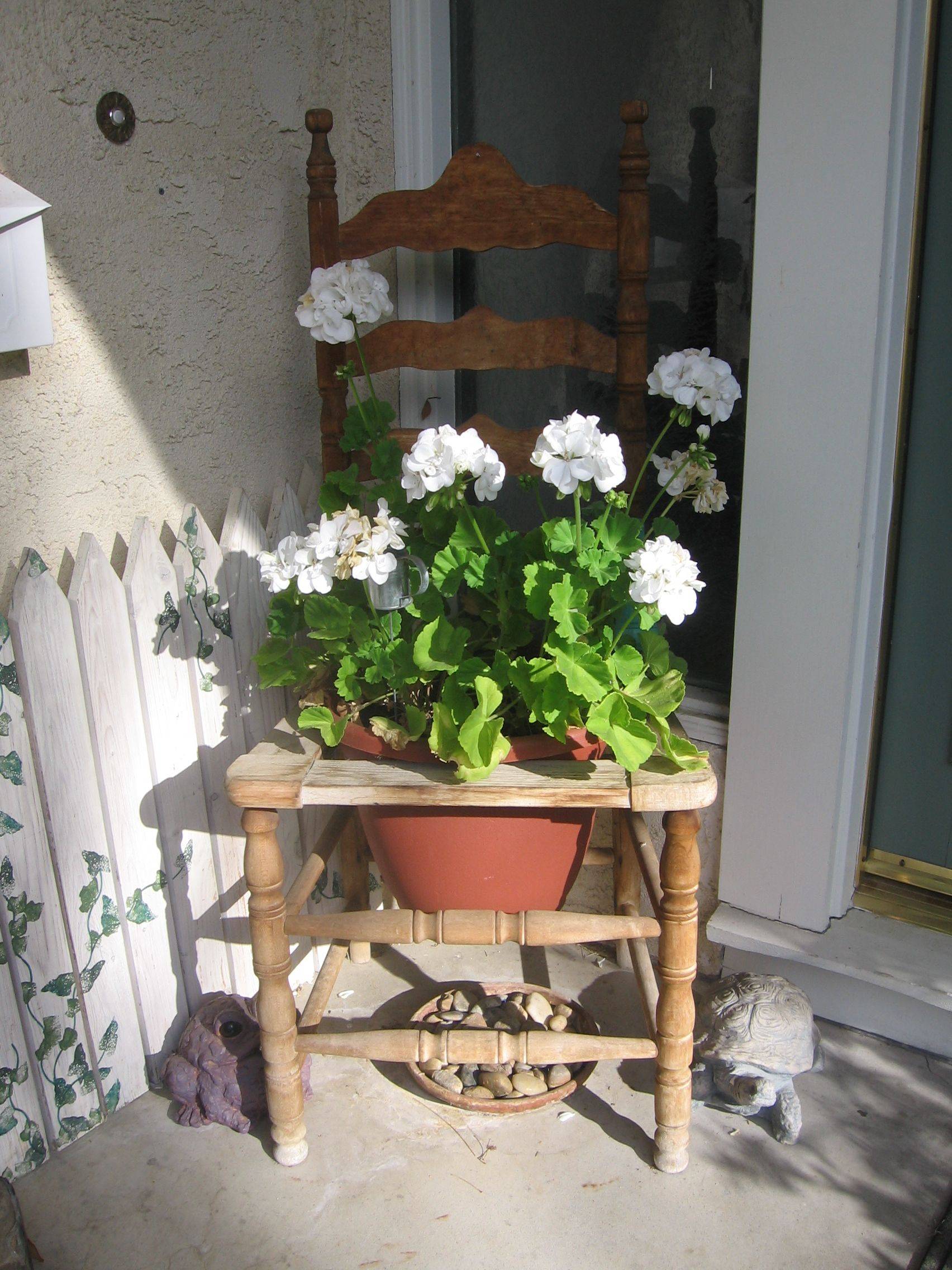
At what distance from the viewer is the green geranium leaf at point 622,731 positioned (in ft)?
4.92

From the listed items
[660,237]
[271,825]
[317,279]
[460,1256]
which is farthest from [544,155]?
[460,1256]

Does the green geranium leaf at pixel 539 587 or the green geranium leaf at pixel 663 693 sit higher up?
the green geranium leaf at pixel 539 587

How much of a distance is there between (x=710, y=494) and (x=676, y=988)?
2.66 feet

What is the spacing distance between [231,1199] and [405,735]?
84 centimetres

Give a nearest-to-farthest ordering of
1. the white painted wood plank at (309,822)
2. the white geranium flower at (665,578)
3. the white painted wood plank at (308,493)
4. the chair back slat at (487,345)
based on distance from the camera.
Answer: the white geranium flower at (665,578) → the chair back slat at (487,345) → the white painted wood plank at (309,822) → the white painted wood plank at (308,493)

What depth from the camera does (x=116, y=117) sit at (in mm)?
1716

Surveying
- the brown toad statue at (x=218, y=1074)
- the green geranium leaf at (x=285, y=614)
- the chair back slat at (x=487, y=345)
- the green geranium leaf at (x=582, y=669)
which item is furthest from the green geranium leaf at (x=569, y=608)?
the brown toad statue at (x=218, y=1074)

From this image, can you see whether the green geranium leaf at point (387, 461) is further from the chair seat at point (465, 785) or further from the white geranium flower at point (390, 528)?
the chair seat at point (465, 785)

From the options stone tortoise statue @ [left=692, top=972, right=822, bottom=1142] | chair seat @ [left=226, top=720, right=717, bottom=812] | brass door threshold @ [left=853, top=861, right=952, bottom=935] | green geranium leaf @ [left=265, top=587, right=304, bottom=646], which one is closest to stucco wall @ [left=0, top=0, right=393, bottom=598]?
green geranium leaf @ [left=265, top=587, right=304, bottom=646]

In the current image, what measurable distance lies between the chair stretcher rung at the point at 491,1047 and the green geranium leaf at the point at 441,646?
0.62 metres

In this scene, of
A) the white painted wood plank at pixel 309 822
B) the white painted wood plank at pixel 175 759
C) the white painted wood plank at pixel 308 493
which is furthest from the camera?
the white painted wood plank at pixel 308 493

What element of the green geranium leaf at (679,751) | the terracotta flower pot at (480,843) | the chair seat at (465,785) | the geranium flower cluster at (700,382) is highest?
the geranium flower cluster at (700,382)

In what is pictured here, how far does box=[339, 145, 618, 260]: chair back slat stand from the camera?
6.20 feet

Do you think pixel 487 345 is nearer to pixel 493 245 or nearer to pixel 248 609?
pixel 493 245
